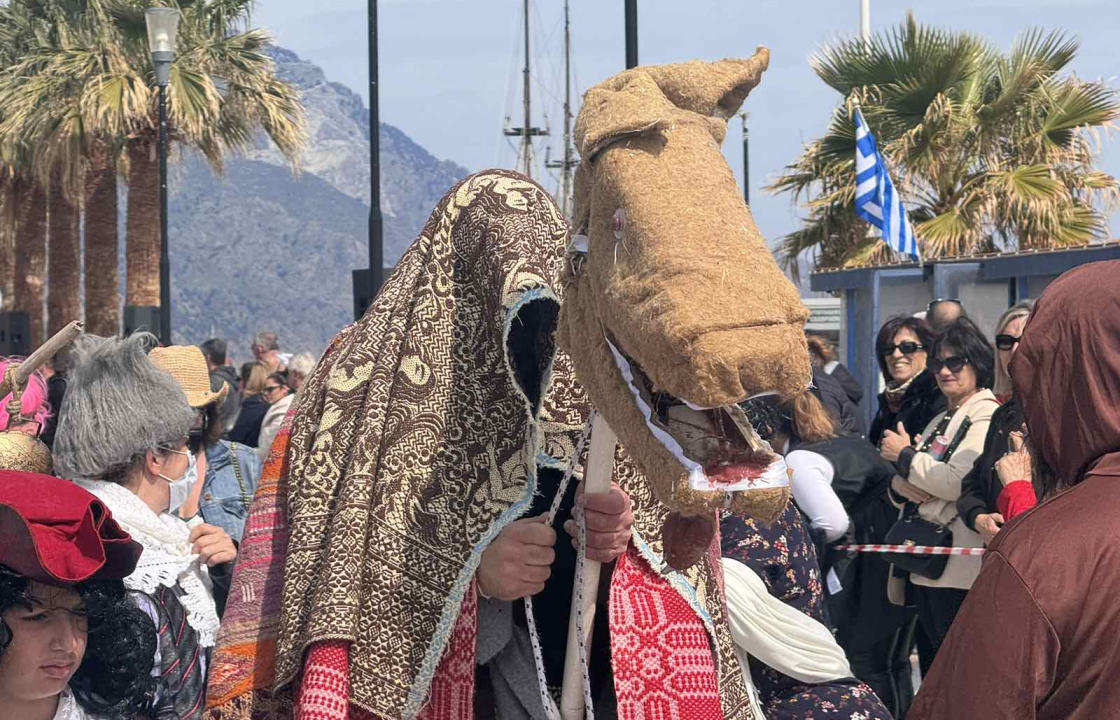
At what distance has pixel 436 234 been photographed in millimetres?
2855

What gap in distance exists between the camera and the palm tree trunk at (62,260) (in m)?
25.0

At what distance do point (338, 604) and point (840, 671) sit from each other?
1003 mm

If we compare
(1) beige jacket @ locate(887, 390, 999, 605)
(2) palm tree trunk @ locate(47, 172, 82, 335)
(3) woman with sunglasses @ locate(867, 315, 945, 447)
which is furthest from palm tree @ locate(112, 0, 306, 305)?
(1) beige jacket @ locate(887, 390, 999, 605)

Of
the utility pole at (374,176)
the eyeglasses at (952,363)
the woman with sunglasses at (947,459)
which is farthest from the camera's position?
the utility pole at (374,176)

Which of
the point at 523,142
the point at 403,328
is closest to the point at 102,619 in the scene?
the point at 403,328

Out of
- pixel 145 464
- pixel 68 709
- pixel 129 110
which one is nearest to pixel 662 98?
pixel 68 709

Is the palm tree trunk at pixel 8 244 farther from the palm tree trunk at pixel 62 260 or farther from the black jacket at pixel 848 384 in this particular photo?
the black jacket at pixel 848 384

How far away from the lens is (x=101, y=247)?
917 inches

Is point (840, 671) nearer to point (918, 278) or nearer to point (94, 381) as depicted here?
point (94, 381)

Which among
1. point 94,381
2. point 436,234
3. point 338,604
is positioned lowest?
point 338,604

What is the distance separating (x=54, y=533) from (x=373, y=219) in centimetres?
1100

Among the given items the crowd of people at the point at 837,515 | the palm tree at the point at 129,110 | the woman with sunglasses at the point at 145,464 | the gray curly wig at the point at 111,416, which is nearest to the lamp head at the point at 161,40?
the palm tree at the point at 129,110

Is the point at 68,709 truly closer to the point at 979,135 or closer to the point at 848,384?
the point at 848,384

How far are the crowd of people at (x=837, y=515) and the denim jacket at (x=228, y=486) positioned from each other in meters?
0.01
